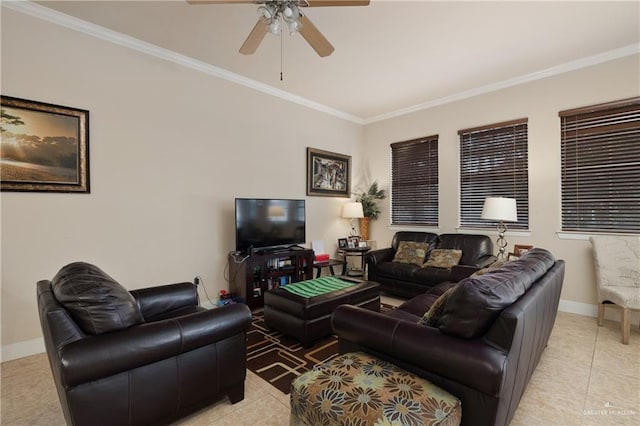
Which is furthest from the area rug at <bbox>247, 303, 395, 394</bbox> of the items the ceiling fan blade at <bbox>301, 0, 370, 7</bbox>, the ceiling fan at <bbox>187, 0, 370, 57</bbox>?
the ceiling fan blade at <bbox>301, 0, 370, 7</bbox>

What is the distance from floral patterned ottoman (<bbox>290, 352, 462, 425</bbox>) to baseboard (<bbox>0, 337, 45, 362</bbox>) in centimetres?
269

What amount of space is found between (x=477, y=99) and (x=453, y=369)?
14.0ft

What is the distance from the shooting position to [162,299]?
2.34 metres

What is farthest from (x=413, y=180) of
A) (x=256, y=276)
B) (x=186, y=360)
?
(x=186, y=360)

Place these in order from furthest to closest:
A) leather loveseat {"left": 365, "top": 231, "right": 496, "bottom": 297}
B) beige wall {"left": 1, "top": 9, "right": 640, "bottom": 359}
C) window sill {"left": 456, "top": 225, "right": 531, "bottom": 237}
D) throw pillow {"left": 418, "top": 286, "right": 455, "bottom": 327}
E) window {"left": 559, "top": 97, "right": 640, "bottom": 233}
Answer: window sill {"left": 456, "top": 225, "right": 531, "bottom": 237} < leather loveseat {"left": 365, "top": 231, "right": 496, "bottom": 297} < window {"left": 559, "top": 97, "right": 640, "bottom": 233} < beige wall {"left": 1, "top": 9, "right": 640, "bottom": 359} < throw pillow {"left": 418, "top": 286, "right": 455, "bottom": 327}

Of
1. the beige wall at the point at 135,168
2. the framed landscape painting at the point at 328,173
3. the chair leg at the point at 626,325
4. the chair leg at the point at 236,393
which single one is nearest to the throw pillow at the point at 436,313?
the chair leg at the point at 236,393

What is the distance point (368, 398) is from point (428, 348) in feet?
1.28

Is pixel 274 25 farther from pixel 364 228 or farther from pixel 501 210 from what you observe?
pixel 364 228

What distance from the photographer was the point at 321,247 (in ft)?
16.2

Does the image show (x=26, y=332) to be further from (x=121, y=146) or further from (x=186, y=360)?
(x=186, y=360)

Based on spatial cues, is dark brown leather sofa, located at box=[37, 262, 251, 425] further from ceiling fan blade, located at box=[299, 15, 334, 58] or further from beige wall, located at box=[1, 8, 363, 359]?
ceiling fan blade, located at box=[299, 15, 334, 58]

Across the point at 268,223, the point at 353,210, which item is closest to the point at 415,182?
the point at 353,210

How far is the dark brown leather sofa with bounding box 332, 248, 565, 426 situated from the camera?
1.29 m

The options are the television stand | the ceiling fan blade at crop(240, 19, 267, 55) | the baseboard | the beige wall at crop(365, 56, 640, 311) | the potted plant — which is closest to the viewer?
the ceiling fan blade at crop(240, 19, 267, 55)
